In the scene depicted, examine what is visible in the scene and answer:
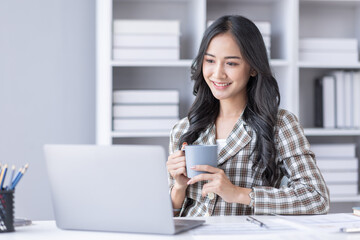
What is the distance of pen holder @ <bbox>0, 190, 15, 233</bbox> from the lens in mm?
1318

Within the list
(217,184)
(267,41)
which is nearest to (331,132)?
(267,41)

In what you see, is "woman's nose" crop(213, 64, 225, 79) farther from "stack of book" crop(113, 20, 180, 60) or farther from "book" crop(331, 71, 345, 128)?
"book" crop(331, 71, 345, 128)

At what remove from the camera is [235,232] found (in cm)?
129

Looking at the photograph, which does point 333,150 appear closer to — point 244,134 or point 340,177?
point 340,177

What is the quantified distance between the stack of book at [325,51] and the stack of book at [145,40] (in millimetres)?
710

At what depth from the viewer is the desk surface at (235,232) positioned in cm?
125

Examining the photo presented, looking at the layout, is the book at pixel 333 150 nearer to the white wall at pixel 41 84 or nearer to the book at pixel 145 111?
the book at pixel 145 111

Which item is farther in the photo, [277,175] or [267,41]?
[267,41]

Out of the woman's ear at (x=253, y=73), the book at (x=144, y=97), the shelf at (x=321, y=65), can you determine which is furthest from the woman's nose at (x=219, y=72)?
the shelf at (x=321, y=65)

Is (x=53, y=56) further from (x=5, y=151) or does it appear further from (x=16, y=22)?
(x=5, y=151)

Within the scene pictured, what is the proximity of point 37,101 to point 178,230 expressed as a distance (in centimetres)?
192

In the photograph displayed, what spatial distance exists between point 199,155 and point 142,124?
1310 millimetres

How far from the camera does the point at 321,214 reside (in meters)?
1.63

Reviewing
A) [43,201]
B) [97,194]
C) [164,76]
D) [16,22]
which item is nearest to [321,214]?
[97,194]
